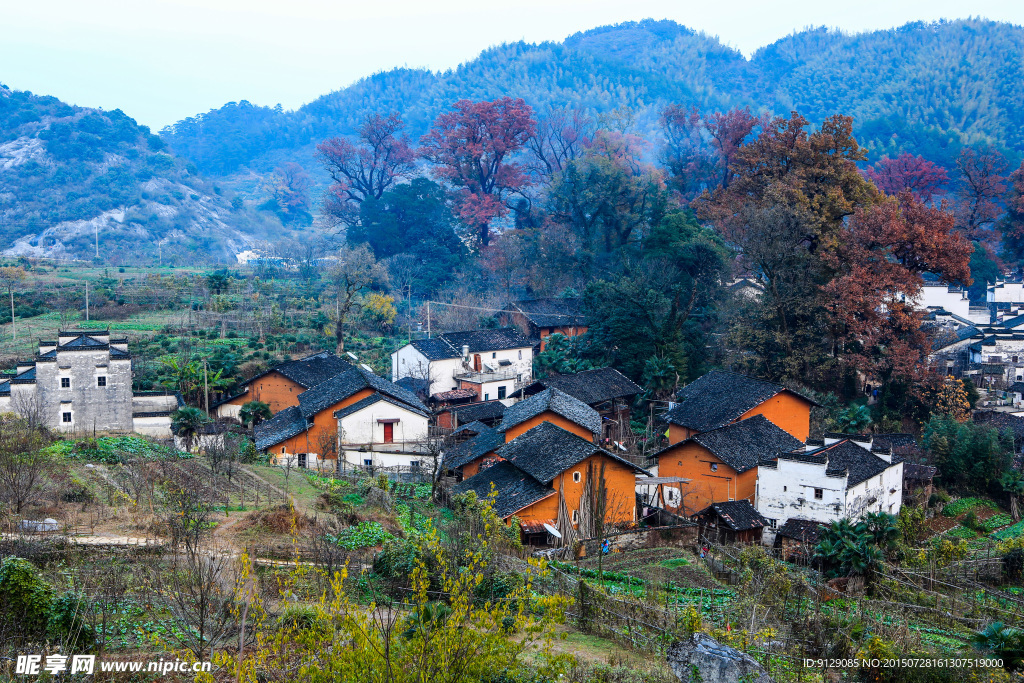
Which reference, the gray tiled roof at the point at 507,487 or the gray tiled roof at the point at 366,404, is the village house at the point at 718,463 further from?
the gray tiled roof at the point at 366,404

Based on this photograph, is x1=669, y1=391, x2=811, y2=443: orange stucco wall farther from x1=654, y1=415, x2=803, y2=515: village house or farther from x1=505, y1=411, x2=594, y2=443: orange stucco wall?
x1=505, y1=411, x2=594, y2=443: orange stucco wall

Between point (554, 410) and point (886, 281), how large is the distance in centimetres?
1502

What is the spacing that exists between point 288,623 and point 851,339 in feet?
91.6

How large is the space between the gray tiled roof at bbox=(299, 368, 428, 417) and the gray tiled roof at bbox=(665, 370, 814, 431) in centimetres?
965

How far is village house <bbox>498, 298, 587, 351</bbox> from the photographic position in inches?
1602

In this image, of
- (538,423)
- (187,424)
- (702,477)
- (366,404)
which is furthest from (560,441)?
(187,424)

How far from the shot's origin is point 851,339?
104 ft

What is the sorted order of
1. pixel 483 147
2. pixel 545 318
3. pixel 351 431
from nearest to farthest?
pixel 351 431
pixel 545 318
pixel 483 147

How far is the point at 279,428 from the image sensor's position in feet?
88.6

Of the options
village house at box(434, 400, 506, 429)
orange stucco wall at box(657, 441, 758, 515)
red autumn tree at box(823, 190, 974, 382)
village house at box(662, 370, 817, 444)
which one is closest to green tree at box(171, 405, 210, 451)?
village house at box(434, 400, 506, 429)

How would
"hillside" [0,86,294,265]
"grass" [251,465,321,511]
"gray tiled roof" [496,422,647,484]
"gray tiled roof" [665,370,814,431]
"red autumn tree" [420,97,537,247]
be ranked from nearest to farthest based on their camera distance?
"grass" [251,465,321,511], "gray tiled roof" [496,422,647,484], "gray tiled roof" [665,370,814,431], "red autumn tree" [420,97,537,247], "hillside" [0,86,294,265]

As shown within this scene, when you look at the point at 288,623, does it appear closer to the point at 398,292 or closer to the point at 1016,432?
the point at 1016,432

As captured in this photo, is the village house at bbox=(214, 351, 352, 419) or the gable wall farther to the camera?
the gable wall

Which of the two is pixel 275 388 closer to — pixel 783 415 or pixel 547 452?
pixel 547 452
